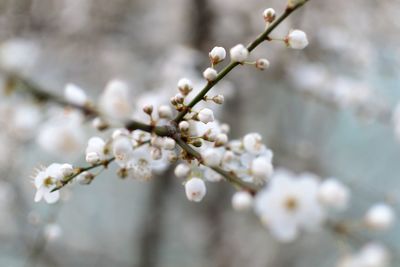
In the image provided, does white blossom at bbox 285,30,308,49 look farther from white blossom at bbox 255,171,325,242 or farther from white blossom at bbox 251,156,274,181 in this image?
white blossom at bbox 255,171,325,242

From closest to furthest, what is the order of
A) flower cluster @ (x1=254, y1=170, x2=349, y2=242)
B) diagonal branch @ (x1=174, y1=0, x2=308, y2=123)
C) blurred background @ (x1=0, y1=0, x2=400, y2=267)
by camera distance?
diagonal branch @ (x1=174, y1=0, x2=308, y2=123)
flower cluster @ (x1=254, y1=170, x2=349, y2=242)
blurred background @ (x1=0, y1=0, x2=400, y2=267)

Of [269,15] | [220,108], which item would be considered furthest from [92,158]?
[220,108]

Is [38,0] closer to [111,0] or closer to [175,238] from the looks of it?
[111,0]

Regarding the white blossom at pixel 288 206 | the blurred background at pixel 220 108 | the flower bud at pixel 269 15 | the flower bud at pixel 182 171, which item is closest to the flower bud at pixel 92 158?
the flower bud at pixel 182 171

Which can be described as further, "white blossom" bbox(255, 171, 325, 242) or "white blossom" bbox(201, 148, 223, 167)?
"white blossom" bbox(255, 171, 325, 242)

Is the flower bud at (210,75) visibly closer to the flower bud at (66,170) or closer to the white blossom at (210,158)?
the white blossom at (210,158)

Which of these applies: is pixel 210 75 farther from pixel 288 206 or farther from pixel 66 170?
pixel 288 206

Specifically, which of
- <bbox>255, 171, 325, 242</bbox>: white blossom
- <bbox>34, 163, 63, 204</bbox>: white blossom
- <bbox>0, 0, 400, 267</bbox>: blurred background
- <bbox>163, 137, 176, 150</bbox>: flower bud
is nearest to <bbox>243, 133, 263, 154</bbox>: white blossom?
<bbox>163, 137, 176, 150</bbox>: flower bud
